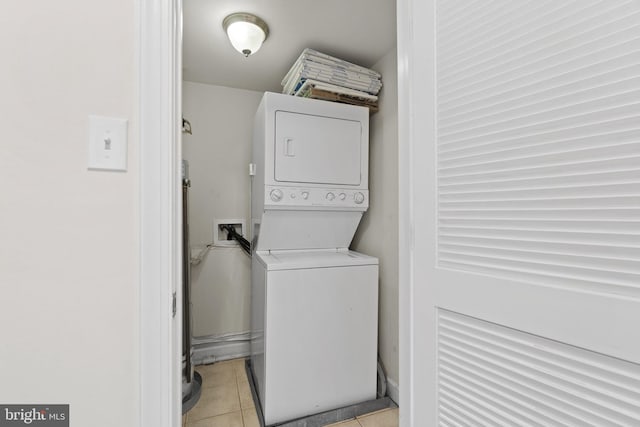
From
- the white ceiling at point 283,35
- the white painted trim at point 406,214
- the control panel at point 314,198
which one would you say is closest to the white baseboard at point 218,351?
the control panel at point 314,198

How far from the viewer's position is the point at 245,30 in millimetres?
1626

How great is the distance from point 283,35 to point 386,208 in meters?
1.29

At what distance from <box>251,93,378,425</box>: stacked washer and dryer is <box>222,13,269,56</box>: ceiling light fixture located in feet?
0.96

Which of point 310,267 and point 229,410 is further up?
point 310,267

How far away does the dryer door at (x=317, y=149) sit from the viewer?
182 cm

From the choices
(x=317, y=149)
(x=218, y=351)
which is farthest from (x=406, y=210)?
(x=218, y=351)

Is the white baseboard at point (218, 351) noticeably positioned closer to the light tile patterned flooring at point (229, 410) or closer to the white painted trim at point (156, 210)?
the light tile patterned flooring at point (229, 410)

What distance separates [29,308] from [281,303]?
113cm

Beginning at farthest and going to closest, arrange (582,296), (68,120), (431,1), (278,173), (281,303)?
(278,173) < (281,303) < (431,1) < (68,120) < (582,296)

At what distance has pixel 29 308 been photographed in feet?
2.19

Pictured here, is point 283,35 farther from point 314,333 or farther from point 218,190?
point 314,333

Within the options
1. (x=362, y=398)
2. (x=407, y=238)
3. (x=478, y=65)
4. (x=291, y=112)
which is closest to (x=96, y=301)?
(x=407, y=238)

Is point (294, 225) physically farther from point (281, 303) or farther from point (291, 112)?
point (291, 112)

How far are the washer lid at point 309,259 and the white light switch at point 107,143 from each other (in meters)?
1.04
